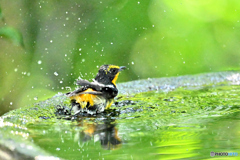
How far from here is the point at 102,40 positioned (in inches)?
306

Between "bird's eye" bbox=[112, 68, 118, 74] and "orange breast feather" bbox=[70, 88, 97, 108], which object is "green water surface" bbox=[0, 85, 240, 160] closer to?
"orange breast feather" bbox=[70, 88, 97, 108]

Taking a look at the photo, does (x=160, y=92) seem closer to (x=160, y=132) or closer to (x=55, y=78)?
(x=160, y=132)

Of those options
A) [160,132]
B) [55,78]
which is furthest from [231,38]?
[160,132]

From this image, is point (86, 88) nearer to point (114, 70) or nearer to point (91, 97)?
point (91, 97)

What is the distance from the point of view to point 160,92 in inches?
158

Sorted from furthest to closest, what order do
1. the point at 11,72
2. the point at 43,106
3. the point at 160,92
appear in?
the point at 11,72 < the point at 160,92 < the point at 43,106

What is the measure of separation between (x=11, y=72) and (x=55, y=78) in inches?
39.3

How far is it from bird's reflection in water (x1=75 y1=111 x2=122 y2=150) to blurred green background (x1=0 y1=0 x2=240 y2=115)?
4.84 metres

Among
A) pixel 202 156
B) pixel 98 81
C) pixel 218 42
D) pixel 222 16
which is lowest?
pixel 202 156

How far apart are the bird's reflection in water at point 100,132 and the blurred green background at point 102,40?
4841mm

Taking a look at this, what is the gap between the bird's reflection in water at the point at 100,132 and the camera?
5.98 feet

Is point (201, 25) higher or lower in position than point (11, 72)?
higher

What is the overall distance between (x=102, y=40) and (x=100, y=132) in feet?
18.9

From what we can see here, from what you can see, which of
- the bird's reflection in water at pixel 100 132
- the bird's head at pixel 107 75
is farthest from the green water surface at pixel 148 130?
the bird's head at pixel 107 75
